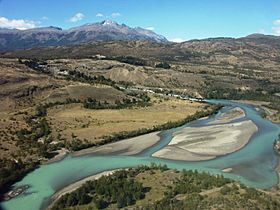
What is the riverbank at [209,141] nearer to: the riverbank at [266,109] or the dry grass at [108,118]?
the riverbank at [266,109]

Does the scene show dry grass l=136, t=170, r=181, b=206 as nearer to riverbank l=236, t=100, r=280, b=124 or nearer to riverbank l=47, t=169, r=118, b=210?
riverbank l=47, t=169, r=118, b=210

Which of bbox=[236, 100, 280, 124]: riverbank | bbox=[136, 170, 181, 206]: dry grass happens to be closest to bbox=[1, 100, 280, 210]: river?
bbox=[136, 170, 181, 206]: dry grass

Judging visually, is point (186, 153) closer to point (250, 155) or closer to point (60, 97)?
point (250, 155)

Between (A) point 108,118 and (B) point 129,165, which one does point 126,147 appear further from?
(A) point 108,118

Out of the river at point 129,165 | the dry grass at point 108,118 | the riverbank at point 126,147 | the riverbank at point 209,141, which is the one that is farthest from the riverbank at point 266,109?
the riverbank at point 126,147

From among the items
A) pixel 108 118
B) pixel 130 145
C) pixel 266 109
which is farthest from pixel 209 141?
pixel 266 109

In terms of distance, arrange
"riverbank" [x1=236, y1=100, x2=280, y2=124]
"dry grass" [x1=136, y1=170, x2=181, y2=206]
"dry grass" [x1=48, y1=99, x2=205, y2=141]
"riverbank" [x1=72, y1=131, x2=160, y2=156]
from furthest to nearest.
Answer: "riverbank" [x1=236, y1=100, x2=280, y2=124], "dry grass" [x1=48, y1=99, x2=205, y2=141], "riverbank" [x1=72, y1=131, x2=160, y2=156], "dry grass" [x1=136, y1=170, x2=181, y2=206]

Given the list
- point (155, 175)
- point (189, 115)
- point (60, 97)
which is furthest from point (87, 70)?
point (155, 175)
